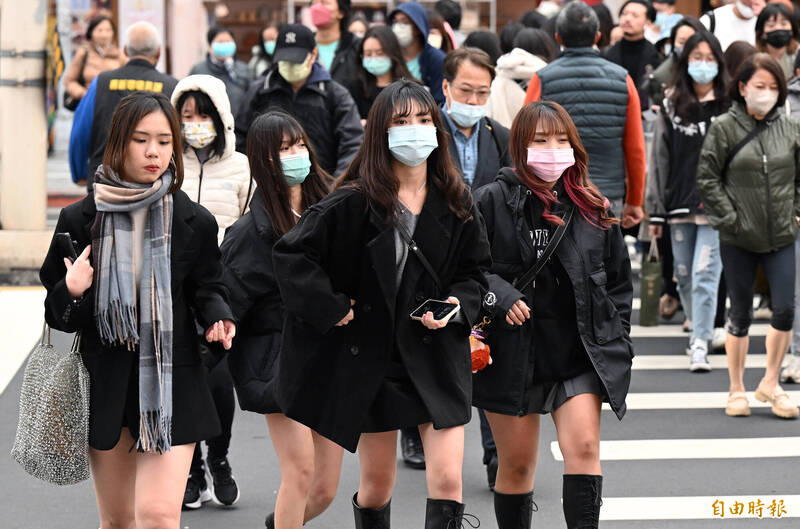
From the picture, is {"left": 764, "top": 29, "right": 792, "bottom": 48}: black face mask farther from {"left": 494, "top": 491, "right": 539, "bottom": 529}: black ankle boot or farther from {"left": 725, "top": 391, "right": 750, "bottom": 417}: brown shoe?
{"left": 494, "top": 491, "right": 539, "bottom": 529}: black ankle boot

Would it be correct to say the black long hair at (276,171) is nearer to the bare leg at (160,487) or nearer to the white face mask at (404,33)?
the bare leg at (160,487)

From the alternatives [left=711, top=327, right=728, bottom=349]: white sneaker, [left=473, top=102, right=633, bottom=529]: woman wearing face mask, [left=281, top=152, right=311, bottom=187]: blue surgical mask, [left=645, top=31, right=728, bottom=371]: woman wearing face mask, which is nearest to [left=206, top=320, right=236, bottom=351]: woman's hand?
[left=473, top=102, right=633, bottom=529]: woman wearing face mask

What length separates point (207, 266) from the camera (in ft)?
15.6

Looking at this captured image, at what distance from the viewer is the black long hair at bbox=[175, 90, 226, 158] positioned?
6.61 metres

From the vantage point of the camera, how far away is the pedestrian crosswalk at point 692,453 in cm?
654

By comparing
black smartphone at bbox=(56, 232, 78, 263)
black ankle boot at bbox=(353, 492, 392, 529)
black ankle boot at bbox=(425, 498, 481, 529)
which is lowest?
black ankle boot at bbox=(353, 492, 392, 529)

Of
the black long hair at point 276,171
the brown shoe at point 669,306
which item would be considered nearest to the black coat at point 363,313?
the black long hair at point 276,171

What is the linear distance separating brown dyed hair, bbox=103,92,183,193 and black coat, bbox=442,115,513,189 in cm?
266

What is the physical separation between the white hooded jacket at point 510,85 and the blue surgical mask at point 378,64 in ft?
2.67

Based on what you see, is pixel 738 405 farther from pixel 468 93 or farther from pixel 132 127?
pixel 132 127

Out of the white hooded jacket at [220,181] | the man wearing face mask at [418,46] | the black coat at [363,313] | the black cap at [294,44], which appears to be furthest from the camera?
the man wearing face mask at [418,46]

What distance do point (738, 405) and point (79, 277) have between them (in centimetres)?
504

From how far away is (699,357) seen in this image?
9.43 meters

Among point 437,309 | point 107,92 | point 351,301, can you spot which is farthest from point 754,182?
point 107,92
